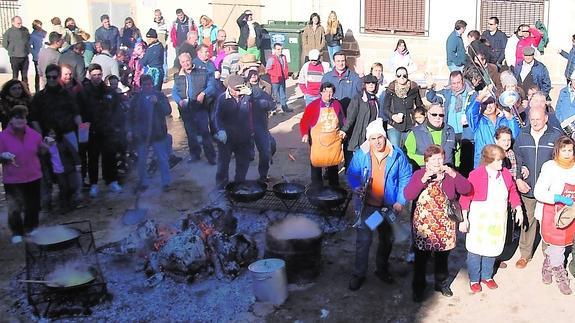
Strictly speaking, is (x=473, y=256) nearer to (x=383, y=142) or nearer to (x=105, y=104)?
(x=383, y=142)

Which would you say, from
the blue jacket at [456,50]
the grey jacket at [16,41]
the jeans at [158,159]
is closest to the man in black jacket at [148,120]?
the jeans at [158,159]

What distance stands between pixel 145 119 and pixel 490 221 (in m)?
4.90

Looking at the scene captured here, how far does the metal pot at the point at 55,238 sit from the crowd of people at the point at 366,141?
82 cm

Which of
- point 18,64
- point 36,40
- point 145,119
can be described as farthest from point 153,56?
point 36,40

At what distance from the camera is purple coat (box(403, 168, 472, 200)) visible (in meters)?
5.79

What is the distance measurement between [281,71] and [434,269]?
7801mm

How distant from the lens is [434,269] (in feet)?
21.5

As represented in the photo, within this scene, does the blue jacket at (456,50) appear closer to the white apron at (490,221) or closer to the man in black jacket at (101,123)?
the man in black jacket at (101,123)

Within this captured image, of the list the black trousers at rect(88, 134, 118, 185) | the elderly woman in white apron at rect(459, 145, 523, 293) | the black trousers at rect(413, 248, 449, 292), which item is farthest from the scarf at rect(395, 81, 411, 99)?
the black trousers at rect(88, 134, 118, 185)

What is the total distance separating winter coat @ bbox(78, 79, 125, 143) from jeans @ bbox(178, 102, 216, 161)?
128 centimetres

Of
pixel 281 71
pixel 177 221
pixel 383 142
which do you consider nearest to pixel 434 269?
pixel 383 142

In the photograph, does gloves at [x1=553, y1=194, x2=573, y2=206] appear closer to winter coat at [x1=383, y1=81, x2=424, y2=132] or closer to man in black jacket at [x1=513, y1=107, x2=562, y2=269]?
man in black jacket at [x1=513, y1=107, x2=562, y2=269]

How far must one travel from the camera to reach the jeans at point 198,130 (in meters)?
10.4

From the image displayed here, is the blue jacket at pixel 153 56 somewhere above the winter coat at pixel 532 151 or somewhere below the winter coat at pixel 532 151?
above
